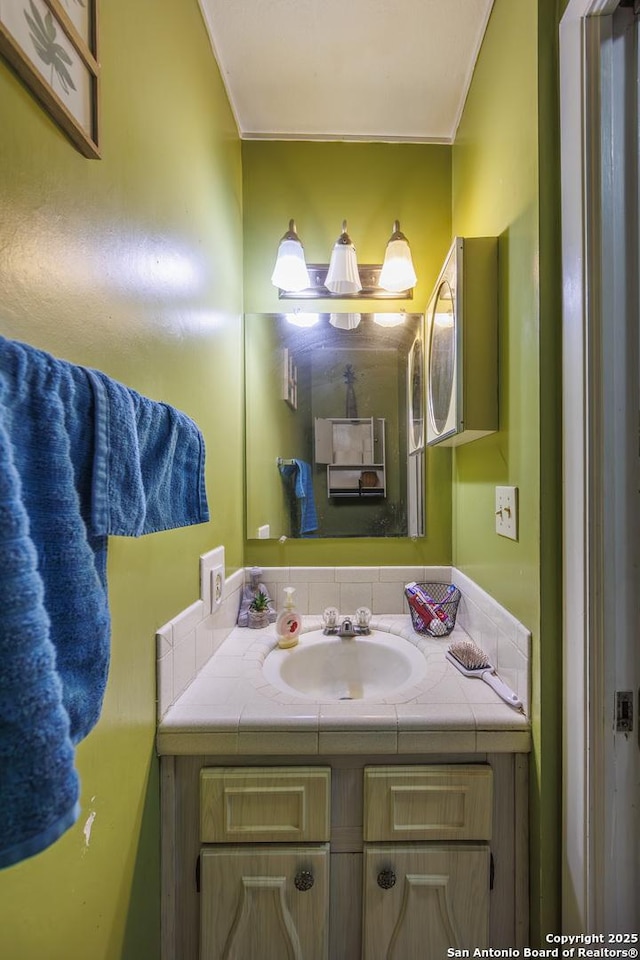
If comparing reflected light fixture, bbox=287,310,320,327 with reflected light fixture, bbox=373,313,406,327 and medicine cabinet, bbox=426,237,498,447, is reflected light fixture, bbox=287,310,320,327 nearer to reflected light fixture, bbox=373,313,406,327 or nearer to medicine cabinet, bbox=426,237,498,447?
reflected light fixture, bbox=373,313,406,327

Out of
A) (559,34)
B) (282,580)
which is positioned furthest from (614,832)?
(559,34)

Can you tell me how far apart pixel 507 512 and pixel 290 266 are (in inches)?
37.6

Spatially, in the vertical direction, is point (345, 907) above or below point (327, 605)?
below

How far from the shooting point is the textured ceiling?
3.09 ft

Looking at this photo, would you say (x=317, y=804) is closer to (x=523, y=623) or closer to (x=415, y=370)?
(x=523, y=623)

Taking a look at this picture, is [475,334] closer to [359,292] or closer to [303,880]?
[359,292]

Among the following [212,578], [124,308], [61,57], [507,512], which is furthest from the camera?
[212,578]

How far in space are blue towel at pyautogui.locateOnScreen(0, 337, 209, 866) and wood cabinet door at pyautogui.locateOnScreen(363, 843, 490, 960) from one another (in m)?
0.71

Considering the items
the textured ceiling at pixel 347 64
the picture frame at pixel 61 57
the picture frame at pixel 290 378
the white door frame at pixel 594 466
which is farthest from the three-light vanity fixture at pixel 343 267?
the picture frame at pixel 61 57

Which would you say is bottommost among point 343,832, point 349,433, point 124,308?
point 343,832

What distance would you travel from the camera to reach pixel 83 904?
0.53 m

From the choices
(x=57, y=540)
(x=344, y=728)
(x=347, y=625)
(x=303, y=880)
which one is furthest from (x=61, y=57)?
(x=303, y=880)

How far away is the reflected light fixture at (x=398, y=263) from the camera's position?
46.6 inches

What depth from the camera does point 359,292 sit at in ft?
4.21
